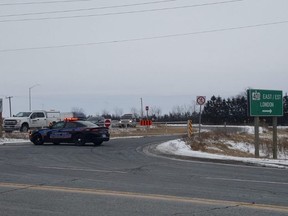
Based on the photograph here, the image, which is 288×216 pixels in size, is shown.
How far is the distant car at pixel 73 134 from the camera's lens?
94.0 ft

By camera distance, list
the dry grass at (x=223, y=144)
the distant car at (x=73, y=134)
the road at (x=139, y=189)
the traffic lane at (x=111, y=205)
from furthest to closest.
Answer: the distant car at (x=73, y=134)
the dry grass at (x=223, y=144)
the road at (x=139, y=189)
the traffic lane at (x=111, y=205)

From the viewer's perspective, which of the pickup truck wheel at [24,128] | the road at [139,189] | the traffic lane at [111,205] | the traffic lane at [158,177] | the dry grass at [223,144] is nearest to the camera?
the traffic lane at [111,205]

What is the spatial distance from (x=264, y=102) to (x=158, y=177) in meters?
9.80

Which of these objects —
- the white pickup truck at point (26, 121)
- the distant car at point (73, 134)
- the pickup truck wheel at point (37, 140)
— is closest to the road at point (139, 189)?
the distant car at point (73, 134)

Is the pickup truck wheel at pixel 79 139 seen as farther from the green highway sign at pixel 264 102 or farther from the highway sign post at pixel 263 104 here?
the green highway sign at pixel 264 102

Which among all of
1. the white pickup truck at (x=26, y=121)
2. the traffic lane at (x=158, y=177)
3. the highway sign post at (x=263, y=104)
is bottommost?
the traffic lane at (x=158, y=177)

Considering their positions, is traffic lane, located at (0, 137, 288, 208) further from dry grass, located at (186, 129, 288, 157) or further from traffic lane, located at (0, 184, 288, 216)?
dry grass, located at (186, 129, 288, 157)

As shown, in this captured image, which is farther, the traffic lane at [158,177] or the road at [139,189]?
the traffic lane at [158,177]

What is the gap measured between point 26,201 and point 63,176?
413 centimetres

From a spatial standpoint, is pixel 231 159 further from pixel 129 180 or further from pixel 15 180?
pixel 15 180

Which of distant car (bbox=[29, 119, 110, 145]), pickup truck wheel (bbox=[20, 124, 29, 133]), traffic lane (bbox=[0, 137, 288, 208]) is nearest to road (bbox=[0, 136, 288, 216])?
traffic lane (bbox=[0, 137, 288, 208])

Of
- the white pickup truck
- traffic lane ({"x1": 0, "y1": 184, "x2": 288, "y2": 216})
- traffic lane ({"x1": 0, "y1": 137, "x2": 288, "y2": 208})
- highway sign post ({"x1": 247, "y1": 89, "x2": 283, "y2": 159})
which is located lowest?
traffic lane ({"x1": 0, "y1": 137, "x2": 288, "y2": 208})

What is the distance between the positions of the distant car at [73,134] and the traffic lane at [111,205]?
17.4 meters

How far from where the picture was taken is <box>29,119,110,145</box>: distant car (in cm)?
2866
